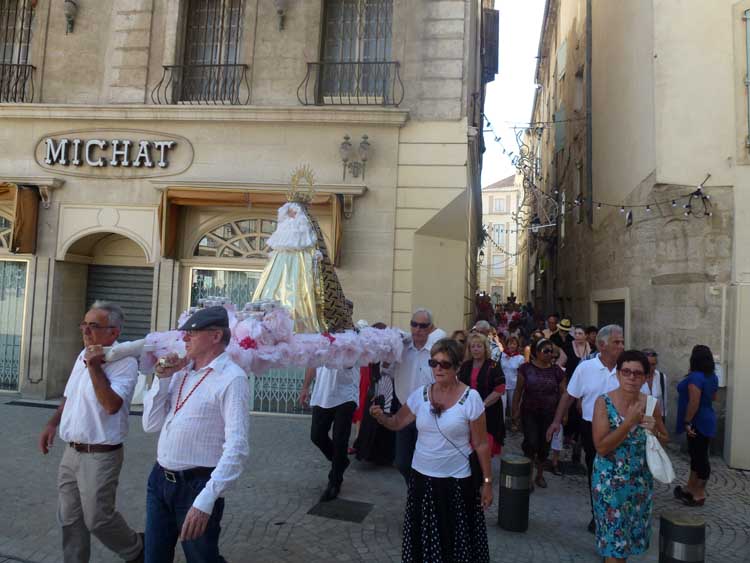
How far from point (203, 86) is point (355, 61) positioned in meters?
2.90

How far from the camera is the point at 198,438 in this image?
2.84 meters

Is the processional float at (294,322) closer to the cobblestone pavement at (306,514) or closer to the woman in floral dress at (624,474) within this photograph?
the cobblestone pavement at (306,514)

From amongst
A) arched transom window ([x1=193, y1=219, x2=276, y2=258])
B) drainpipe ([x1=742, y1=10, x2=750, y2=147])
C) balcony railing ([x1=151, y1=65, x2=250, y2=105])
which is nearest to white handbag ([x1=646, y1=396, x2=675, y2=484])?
drainpipe ([x1=742, y1=10, x2=750, y2=147])

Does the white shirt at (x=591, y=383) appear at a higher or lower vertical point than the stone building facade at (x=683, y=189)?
lower

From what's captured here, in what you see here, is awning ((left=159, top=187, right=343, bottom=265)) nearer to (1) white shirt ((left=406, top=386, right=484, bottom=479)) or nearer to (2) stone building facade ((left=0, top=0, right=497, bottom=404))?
(2) stone building facade ((left=0, top=0, right=497, bottom=404))

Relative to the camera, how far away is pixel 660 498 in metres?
6.16

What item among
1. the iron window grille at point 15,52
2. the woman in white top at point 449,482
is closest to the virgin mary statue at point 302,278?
the woman in white top at point 449,482

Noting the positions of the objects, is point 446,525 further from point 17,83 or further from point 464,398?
point 17,83

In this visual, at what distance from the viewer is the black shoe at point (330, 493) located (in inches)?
219

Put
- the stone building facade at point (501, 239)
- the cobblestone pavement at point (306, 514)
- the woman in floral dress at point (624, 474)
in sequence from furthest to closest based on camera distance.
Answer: the stone building facade at point (501, 239) → the cobblestone pavement at point (306, 514) → the woman in floral dress at point (624, 474)

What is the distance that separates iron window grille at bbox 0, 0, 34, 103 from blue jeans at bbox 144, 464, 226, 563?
10.6 meters

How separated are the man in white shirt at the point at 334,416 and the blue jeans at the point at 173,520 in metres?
2.68

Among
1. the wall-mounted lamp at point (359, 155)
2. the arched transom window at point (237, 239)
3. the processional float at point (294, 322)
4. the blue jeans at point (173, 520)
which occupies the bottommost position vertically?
the blue jeans at point (173, 520)

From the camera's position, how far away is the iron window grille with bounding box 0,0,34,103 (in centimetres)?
1089
